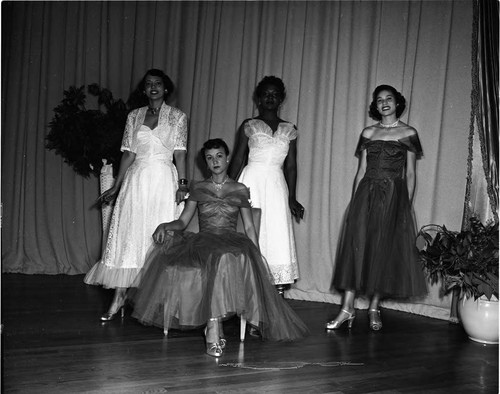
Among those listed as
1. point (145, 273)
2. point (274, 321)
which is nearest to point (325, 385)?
point (274, 321)

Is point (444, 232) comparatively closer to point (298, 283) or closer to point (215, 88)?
point (298, 283)

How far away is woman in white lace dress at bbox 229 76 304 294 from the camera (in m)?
3.73

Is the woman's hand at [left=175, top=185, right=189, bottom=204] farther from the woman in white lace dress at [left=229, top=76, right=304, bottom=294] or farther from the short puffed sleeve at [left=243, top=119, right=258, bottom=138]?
the short puffed sleeve at [left=243, top=119, right=258, bottom=138]

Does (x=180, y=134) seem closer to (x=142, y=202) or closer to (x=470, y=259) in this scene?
(x=142, y=202)

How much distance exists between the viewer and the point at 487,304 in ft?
10.4

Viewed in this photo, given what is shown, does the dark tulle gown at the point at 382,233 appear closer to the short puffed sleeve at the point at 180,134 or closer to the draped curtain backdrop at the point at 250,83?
the draped curtain backdrop at the point at 250,83

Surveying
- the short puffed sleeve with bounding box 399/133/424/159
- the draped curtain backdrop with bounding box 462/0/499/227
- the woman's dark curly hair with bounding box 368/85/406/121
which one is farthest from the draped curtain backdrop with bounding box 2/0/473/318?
the short puffed sleeve with bounding box 399/133/424/159

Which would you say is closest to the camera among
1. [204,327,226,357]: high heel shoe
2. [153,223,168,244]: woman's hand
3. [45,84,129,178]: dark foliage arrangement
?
[204,327,226,357]: high heel shoe

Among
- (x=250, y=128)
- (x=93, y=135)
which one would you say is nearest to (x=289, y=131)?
(x=250, y=128)

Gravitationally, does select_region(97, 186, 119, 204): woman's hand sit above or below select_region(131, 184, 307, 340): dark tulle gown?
above

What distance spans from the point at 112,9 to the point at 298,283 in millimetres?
3279

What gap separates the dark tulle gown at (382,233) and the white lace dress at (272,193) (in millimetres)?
354

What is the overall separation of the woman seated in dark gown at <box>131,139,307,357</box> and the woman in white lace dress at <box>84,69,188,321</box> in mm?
278

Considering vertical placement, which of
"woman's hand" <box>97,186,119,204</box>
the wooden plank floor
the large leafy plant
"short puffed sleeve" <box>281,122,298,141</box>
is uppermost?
"short puffed sleeve" <box>281,122,298,141</box>
